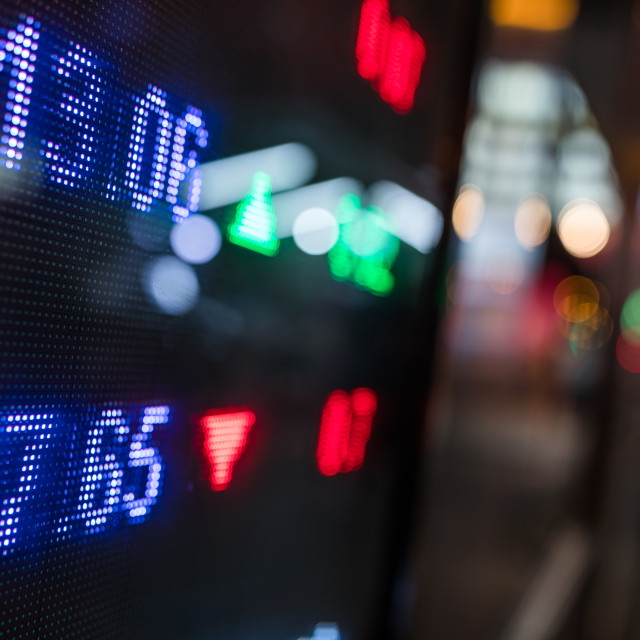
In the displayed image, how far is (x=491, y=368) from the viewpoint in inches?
109

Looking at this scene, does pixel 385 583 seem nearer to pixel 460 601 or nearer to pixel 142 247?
pixel 460 601

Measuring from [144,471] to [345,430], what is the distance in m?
0.64

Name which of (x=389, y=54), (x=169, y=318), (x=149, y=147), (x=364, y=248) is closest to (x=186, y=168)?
(x=149, y=147)

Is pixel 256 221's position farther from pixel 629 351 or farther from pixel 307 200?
pixel 629 351

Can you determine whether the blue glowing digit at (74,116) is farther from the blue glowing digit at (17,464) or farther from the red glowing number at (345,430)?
the red glowing number at (345,430)

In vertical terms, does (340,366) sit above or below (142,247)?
below

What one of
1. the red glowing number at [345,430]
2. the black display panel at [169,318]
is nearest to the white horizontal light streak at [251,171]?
the black display panel at [169,318]

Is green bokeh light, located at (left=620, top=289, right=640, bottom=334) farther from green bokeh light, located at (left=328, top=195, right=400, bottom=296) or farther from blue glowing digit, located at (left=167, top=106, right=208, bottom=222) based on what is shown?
blue glowing digit, located at (left=167, top=106, right=208, bottom=222)

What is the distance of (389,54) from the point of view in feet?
4.44

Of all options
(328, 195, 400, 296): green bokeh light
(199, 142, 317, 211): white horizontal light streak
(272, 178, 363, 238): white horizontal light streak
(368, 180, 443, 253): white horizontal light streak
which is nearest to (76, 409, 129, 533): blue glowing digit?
(199, 142, 317, 211): white horizontal light streak

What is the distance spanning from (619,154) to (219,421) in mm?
3049

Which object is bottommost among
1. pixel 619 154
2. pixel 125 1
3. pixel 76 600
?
pixel 76 600

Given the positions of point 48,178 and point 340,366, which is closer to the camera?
point 48,178

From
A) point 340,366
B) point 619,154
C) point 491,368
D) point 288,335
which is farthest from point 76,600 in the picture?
point 619,154
